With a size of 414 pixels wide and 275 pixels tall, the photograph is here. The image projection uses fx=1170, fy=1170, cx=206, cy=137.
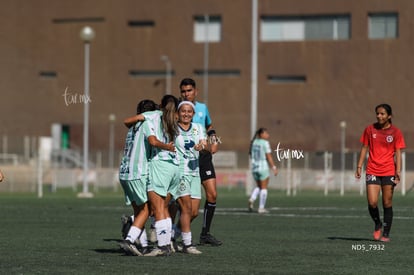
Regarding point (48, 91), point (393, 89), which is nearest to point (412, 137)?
point (393, 89)

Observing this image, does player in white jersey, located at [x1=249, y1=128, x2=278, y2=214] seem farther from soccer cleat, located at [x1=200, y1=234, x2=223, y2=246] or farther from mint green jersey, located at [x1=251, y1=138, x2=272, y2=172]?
soccer cleat, located at [x1=200, y1=234, x2=223, y2=246]

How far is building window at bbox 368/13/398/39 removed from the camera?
72.6 m

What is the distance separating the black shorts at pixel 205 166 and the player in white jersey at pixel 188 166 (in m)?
1.17

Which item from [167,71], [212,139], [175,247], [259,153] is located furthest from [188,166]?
[167,71]

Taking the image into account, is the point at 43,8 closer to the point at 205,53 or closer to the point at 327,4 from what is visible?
the point at 205,53

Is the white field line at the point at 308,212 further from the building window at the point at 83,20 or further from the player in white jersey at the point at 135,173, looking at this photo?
the building window at the point at 83,20

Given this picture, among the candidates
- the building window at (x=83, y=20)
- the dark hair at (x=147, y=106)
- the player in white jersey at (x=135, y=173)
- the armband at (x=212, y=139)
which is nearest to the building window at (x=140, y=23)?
the building window at (x=83, y=20)

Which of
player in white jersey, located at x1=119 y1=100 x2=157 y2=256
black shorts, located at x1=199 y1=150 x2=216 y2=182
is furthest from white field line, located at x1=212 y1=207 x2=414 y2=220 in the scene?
player in white jersey, located at x1=119 y1=100 x2=157 y2=256

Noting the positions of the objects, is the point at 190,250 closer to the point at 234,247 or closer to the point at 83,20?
the point at 234,247

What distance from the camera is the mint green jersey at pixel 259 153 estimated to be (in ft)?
89.5

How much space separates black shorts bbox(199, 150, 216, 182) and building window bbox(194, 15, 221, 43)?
6059 cm

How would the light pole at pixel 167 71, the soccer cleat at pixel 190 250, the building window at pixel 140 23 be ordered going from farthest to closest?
1. the building window at pixel 140 23
2. the light pole at pixel 167 71
3. the soccer cleat at pixel 190 250

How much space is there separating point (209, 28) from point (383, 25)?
37.9ft

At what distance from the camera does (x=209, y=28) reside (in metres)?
76.8
